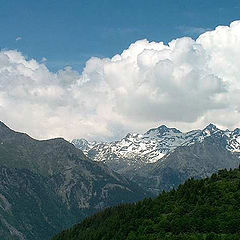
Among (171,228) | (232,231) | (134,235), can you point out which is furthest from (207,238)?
(134,235)

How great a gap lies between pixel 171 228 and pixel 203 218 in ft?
45.1

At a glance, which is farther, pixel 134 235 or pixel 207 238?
pixel 134 235

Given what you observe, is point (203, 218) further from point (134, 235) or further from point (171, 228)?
point (134, 235)

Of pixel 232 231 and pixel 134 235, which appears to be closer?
pixel 232 231

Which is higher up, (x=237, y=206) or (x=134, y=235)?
(x=237, y=206)

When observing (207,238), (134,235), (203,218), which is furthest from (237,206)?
(134,235)

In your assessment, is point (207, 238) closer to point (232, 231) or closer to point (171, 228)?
point (232, 231)

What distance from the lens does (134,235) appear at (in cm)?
19850

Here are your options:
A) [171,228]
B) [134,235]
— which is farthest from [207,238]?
[134,235]

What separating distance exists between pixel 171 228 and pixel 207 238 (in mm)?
23262

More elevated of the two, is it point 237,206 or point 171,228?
point 237,206

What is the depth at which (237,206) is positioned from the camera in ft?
628

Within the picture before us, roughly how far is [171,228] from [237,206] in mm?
28892

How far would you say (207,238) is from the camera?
16962 cm
